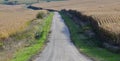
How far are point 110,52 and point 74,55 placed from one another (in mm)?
4396

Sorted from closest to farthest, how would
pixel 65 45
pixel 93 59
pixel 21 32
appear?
pixel 93 59 → pixel 65 45 → pixel 21 32

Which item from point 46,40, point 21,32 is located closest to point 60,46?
point 46,40

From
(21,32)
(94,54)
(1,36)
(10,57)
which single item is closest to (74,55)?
(94,54)

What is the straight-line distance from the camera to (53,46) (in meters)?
49.9

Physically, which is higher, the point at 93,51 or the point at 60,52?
the point at 93,51

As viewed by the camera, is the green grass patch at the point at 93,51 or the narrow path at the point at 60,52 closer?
the green grass patch at the point at 93,51

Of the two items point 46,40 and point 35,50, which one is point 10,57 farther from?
point 46,40

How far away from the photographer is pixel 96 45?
161 ft

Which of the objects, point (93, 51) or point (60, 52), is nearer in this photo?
point (60, 52)

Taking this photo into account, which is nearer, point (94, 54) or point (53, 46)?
point (94, 54)

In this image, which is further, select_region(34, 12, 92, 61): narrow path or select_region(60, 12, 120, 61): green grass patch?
select_region(34, 12, 92, 61): narrow path

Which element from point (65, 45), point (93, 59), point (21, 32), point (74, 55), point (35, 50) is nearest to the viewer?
point (93, 59)

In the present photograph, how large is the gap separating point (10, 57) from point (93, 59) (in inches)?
428

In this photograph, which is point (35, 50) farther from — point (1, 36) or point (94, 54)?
point (1, 36)
